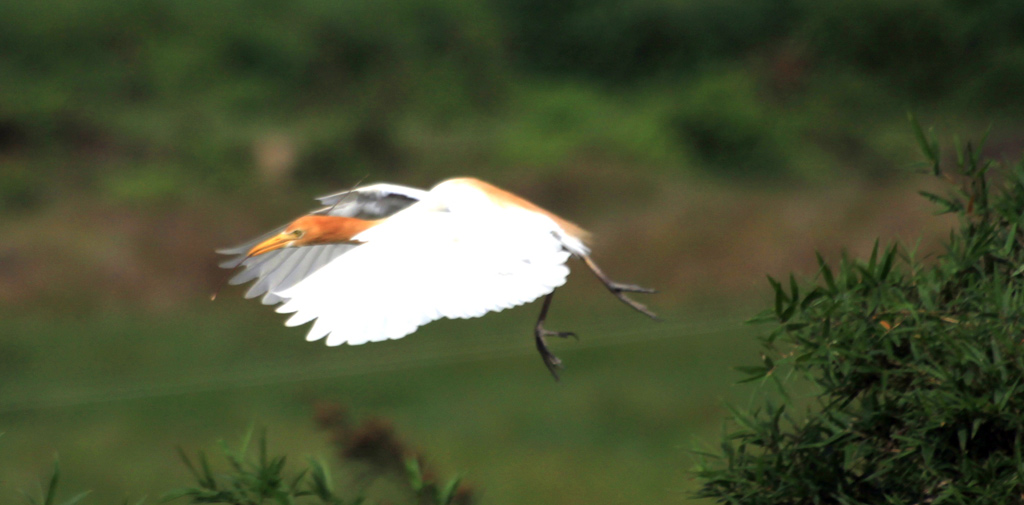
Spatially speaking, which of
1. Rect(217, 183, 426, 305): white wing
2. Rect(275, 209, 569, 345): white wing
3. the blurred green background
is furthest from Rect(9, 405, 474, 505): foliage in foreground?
the blurred green background

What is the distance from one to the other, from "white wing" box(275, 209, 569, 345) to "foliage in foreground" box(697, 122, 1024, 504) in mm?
207

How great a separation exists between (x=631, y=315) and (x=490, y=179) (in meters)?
1.89

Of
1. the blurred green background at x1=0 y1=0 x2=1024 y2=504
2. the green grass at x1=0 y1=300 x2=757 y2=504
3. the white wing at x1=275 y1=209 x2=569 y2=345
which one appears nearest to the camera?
the white wing at x1=275 y1=209 x2=569 y2=345

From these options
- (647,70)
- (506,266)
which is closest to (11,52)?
(647,70)

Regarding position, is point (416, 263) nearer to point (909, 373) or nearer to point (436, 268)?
point (436, 268)

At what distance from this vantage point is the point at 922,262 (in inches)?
39.0

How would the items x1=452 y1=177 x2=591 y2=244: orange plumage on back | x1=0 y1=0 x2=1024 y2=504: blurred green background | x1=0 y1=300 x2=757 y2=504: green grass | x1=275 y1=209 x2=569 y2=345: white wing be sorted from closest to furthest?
x1=275 y1=209 x2=569 y2=345: white wing < x1=452 y1=177 x2=591 y2=244: orange plumage on back < x1=0 y1=0 x2=1024 y2=504: blurred green background < x1=0 y1=300 x2=757 y2=504: green grass

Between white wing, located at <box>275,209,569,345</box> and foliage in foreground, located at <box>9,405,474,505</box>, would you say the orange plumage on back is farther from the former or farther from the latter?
foliage in foreground, located at <box>9,405,474,505</box>

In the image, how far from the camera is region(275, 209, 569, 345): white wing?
80cm

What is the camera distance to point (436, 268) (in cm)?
85

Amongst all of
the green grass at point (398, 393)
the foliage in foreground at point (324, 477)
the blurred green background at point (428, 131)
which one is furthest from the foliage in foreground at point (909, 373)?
the green grass at point (398, 393)

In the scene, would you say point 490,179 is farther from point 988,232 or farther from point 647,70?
point 988,232

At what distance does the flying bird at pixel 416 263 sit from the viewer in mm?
810

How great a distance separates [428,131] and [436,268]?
9.62ft
